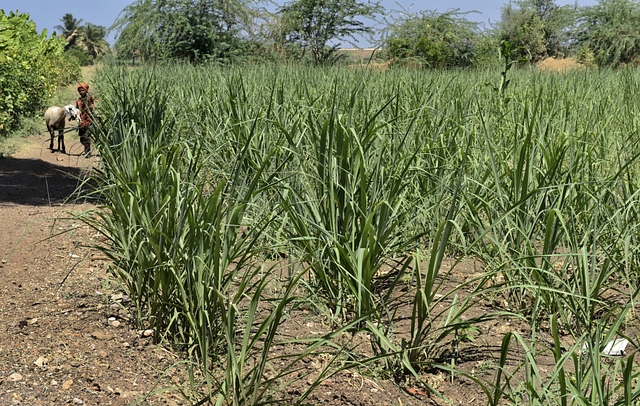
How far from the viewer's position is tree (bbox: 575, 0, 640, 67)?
89.8 feet

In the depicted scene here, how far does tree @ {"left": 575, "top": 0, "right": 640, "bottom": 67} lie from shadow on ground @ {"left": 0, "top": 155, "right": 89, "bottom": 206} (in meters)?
23.4

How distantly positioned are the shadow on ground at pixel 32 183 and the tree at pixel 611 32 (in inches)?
920

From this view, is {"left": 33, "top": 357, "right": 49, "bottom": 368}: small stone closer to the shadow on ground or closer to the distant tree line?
the shadow on ground

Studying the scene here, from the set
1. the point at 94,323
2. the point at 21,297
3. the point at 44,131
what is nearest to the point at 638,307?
the point at 94,323

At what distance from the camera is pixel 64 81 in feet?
80.5

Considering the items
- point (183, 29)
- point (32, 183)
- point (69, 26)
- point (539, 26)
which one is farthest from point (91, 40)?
point (32, 183)

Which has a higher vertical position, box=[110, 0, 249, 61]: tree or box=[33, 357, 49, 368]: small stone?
box=[110, 0, 249, 61]: tree

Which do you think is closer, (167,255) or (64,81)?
(167,255)

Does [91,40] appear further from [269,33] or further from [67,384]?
[67,384]

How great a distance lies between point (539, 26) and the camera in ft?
113

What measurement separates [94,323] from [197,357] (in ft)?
2.20

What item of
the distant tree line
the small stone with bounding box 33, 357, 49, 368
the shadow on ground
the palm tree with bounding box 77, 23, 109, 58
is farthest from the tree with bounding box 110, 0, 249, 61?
the palm tree with bounding box 77, 23, 109, 58

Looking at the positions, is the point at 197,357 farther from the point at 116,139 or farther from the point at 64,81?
the point at 64,81

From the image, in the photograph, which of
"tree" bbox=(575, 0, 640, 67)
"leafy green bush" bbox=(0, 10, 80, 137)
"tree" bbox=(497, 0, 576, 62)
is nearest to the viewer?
"leafy green bush" bbox=(0, 10, 80, 137)
